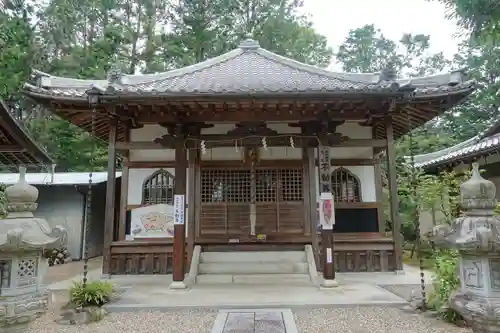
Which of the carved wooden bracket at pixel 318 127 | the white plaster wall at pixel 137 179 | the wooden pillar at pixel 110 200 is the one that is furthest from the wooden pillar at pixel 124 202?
the carved wooden bracket at pixel 318 127

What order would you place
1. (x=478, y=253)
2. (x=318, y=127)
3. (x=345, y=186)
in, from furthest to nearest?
(x=345, y=186) < (x=318, y=127) < (x=478, y=253)

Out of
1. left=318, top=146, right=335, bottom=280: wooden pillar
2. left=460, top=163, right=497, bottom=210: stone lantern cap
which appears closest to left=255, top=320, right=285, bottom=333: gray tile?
left=318, top=146, right=335, bottom=280: wooden pillar

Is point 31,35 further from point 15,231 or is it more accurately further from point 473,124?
point 473,124

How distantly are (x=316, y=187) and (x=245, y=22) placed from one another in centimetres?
1760

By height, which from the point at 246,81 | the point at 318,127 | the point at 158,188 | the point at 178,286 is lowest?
the point at 178,286

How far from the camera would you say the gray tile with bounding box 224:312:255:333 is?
4711 millimetres

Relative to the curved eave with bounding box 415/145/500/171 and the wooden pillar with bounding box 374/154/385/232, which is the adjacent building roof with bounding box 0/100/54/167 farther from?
the curved eave with bounding box 415/145/500/171

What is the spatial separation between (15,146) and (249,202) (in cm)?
509

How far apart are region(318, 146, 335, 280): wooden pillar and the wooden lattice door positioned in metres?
1.62

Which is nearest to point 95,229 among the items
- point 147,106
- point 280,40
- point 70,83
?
point 70,83

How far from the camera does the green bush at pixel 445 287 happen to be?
16.1ft

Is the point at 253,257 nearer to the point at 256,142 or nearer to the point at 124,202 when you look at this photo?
the point at 256,142

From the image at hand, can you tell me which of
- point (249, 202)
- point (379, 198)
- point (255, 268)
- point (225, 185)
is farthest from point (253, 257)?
point (379, 198)

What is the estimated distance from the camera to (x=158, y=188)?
31.0 ft
